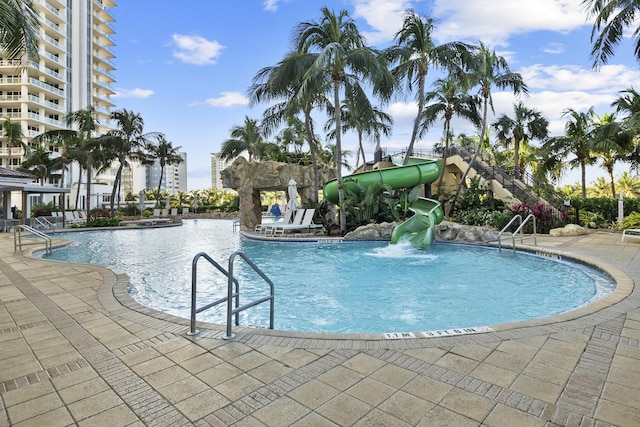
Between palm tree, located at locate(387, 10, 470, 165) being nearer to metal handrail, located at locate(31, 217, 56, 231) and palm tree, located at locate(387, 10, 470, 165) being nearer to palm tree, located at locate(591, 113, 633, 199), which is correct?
palm tree, located at locate(591, 113, 633, 199)

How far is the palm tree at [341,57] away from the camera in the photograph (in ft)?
40.6

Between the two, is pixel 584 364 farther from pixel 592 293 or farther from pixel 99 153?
pixel 99 153

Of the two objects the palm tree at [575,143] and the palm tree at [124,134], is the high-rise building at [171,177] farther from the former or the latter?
the palm tree at [575,143]

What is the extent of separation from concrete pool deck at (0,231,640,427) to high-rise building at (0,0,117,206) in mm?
44437

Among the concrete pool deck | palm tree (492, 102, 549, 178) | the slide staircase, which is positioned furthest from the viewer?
palm tree (492, 102, 549, 178)

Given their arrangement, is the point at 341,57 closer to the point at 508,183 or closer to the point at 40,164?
the point at 508,183

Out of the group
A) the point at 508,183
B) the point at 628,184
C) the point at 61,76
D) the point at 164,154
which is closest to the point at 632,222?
the point at 508,183

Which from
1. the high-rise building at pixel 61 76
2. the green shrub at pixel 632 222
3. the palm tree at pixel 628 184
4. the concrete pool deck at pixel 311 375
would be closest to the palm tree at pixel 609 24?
the green shrub at pixel 632 222

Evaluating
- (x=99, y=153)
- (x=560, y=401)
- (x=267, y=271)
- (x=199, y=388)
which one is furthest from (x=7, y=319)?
(x=99, y=153)

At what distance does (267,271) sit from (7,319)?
4.87m

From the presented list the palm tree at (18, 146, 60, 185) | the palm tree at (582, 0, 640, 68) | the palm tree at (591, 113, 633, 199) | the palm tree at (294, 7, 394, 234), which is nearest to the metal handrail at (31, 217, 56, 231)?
the palm tree at (18, 146, 60, 185)

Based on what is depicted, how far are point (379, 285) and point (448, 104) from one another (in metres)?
15.0

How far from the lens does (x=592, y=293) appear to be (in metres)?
5.99

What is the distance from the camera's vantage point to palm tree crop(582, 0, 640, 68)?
10.6 meters
